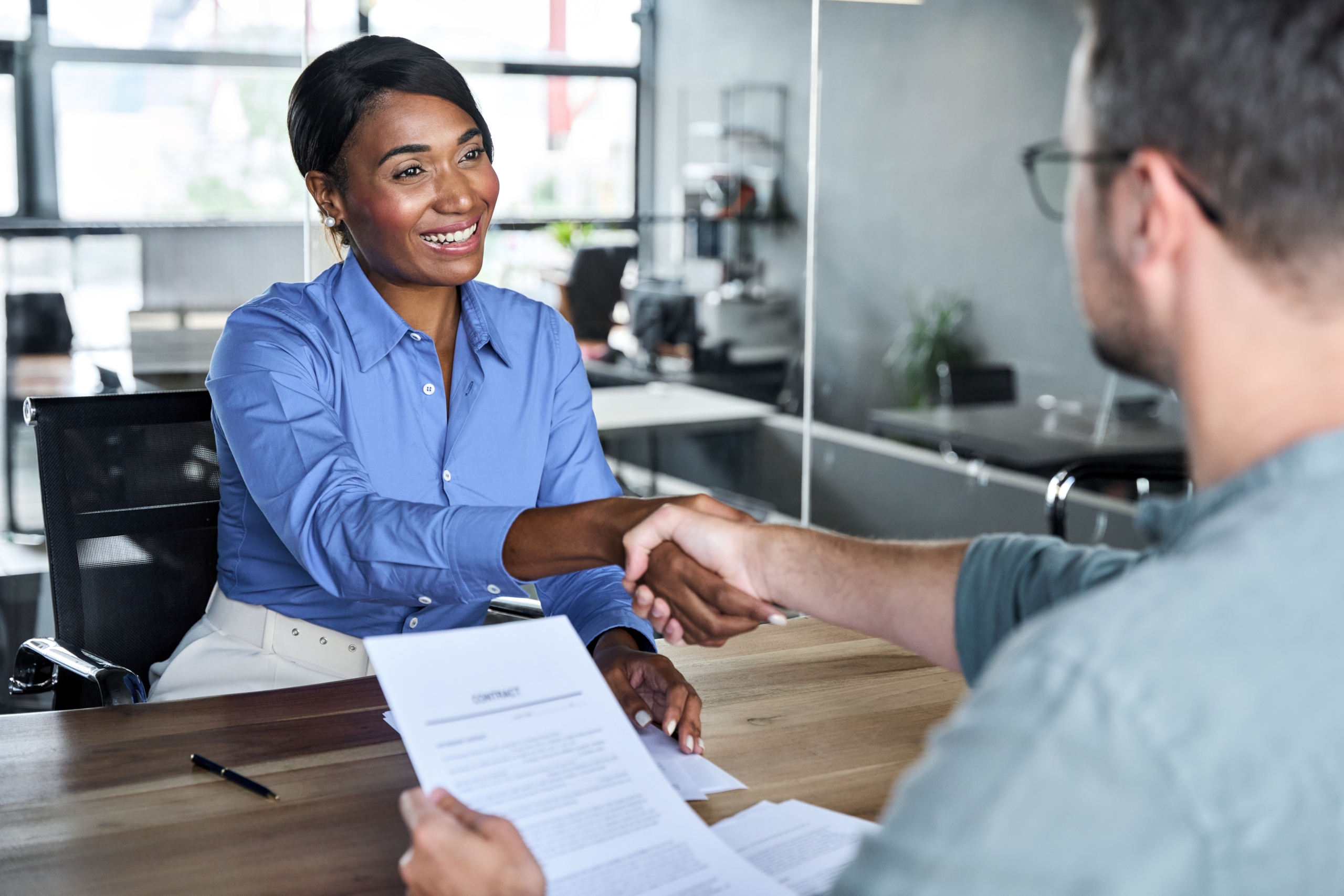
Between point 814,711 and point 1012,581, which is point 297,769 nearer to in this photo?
point 814,711

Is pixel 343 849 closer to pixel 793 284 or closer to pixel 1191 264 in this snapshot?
pixel 1191 264

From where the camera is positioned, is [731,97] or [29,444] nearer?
[29,444]

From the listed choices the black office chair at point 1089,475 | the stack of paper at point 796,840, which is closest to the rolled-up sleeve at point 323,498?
the stack of paper at point 796,840

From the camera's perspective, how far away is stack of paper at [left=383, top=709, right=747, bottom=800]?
1.27 metres

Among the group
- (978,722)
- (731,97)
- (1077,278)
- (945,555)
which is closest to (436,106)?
(945,555)

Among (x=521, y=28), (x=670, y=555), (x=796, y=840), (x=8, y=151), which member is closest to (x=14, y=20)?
(x=8, y=151)

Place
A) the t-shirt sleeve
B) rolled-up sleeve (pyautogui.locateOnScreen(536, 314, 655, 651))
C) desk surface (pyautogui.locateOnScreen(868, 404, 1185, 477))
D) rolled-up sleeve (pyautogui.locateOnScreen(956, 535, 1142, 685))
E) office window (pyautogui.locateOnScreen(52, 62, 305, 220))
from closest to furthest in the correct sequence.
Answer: the t-shirt sleeve
rolled-up sleeve (pyautogui.locateOnScreen(956, 535, 1142, 685))
rolled-up sleeve (pyautogui.locateOnScreen(536, 314, 655, 651))
office window (pyautogui.locateOnScreen(52, 62, 305, 220))
desk surface (pyautogui.locateOnScreen(868, 404, 1185, 477))

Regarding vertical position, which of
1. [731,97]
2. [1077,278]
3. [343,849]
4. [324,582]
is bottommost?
[343,849]

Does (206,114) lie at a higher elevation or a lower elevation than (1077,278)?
higher

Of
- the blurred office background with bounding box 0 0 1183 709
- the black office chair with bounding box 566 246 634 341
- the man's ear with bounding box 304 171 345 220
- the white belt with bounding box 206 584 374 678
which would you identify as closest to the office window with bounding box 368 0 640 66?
the blurred office background with bounding box 0 0 1183 709

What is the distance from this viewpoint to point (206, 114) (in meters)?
3.55

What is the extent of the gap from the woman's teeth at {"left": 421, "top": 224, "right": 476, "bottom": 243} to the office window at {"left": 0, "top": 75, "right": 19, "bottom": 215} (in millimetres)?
1951

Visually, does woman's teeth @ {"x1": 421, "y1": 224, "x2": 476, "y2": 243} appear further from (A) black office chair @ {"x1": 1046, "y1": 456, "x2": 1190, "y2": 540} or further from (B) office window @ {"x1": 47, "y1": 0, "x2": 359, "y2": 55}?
(B) office window @ {"x1": 47, "y1": 0, "x2": 359, "y2": 55}

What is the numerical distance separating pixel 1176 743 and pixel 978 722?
0.09 m
